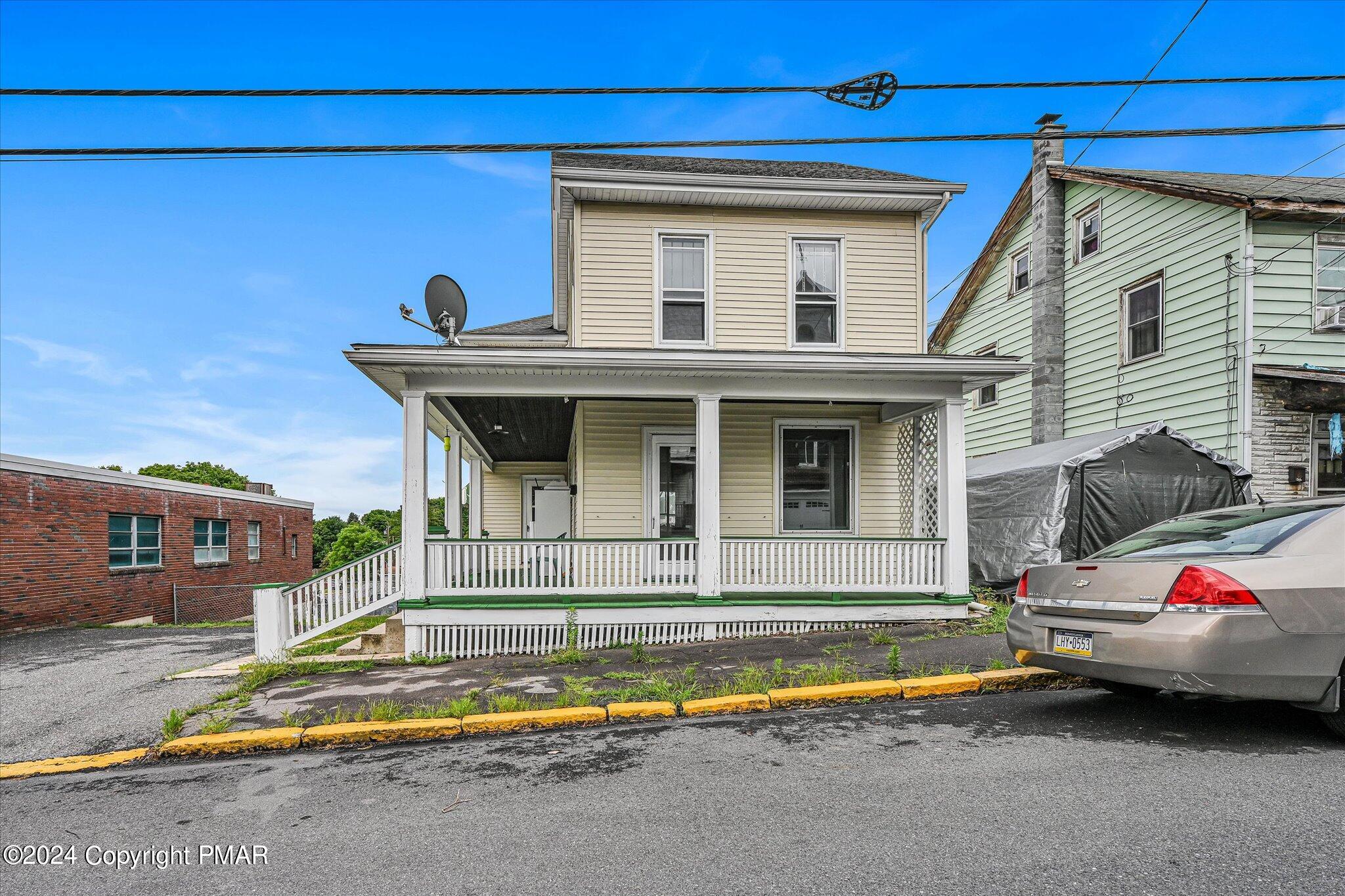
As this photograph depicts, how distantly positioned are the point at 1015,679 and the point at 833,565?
350 cm

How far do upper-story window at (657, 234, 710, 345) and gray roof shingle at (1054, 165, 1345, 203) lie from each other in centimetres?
850

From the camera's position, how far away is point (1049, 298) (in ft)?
50.4

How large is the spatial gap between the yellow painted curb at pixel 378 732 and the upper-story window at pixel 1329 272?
13.9m

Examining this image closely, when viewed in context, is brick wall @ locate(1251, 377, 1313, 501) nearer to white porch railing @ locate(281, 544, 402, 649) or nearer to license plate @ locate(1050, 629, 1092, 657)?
license plate @ locate(1050, 629, 1092, 657)

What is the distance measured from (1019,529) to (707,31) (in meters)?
8.47

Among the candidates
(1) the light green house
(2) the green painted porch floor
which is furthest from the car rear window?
(2) the green painted porch floor

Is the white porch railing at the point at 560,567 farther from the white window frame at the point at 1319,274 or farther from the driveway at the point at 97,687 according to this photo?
the white window frame at the point at 1319,274

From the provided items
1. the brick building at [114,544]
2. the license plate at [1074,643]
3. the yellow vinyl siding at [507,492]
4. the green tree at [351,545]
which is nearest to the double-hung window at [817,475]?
the license plate at [1074,643]

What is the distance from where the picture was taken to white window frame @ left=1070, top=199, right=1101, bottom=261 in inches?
574

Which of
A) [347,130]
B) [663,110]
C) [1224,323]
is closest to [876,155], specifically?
[663,110]

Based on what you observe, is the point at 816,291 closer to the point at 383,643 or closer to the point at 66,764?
the point at 383,643

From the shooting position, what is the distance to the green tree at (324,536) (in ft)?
143

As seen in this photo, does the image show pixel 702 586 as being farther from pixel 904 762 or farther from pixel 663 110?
pixel 663 110

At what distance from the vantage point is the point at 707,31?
30.2 ft
